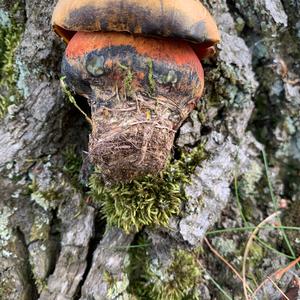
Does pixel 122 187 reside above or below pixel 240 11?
below

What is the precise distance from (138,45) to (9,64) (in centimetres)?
93

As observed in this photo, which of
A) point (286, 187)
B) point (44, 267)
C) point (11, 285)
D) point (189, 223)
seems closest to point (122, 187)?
point (189, 223)

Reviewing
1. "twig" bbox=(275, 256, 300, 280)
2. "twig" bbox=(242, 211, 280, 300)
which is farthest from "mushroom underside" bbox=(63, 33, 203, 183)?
"twig" bbox=(275, 256, 300, 280)

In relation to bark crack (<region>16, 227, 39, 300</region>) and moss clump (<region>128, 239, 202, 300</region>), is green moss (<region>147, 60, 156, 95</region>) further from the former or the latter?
bark crack (<region>16, 227, 39, 300</region>)

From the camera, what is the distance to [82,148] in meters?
2.43

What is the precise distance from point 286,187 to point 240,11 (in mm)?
1063

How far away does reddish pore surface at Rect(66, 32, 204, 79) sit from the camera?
1.78 metres

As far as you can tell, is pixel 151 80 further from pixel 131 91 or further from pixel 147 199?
pixel 147 199

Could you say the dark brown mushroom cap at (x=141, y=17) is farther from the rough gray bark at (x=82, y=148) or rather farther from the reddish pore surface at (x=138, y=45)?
the rough gray bark at (x=82, y=148)

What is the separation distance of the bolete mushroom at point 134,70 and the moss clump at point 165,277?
56 centimetres

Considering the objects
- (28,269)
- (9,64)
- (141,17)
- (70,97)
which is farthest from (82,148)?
(141,17)

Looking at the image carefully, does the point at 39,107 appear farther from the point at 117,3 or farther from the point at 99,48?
the point at 117,3

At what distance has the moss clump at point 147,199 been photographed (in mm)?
2072

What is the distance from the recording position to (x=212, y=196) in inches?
88.0
